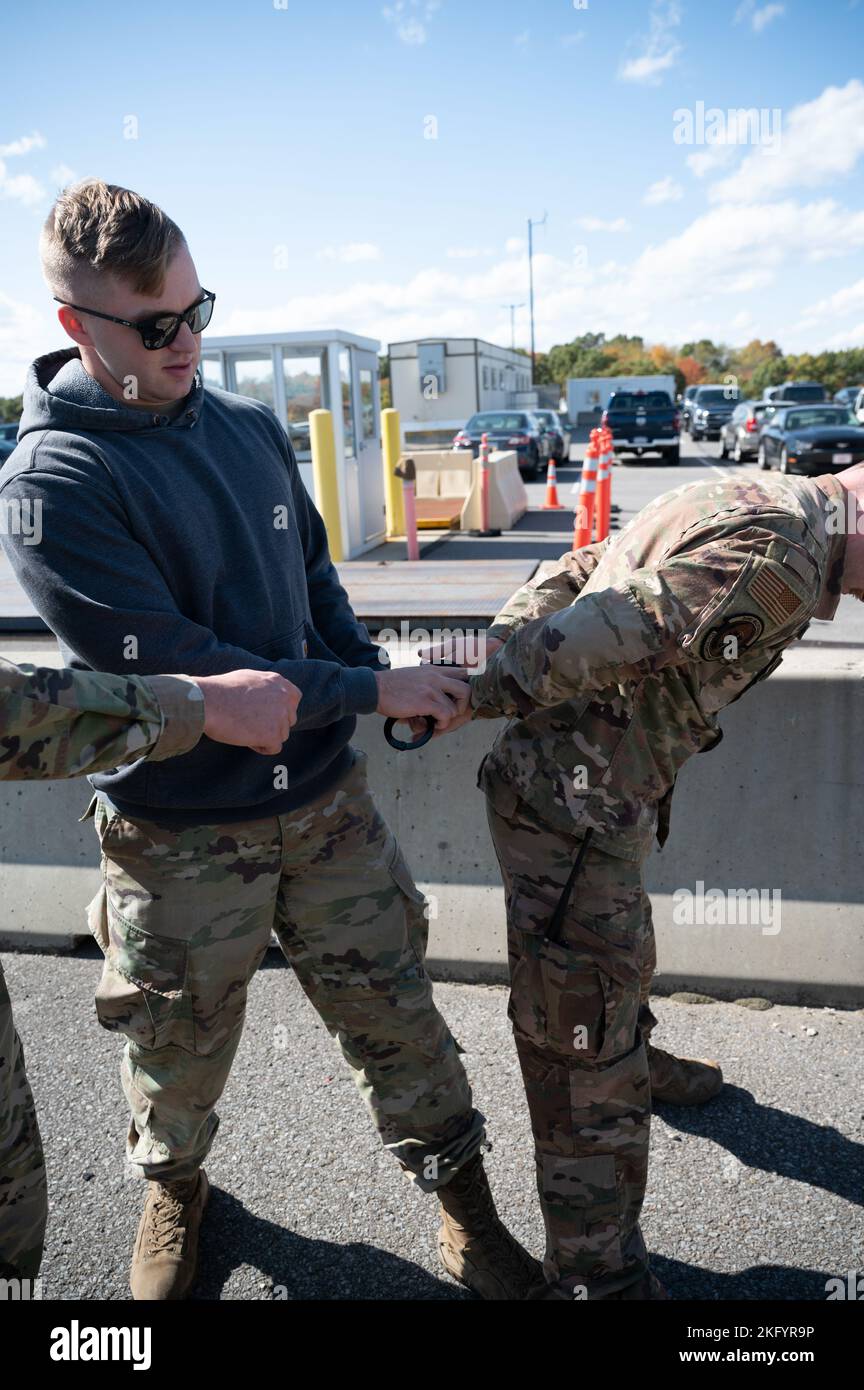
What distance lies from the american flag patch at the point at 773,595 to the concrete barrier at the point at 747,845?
5.52 ft

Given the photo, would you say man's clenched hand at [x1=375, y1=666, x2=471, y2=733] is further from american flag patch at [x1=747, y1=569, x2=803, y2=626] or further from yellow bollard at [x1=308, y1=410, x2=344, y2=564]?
yellow bollard at [x1=308, y1=410, x2=344, y2=564]

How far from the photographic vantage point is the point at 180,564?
2262 mm

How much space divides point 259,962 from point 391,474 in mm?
13329

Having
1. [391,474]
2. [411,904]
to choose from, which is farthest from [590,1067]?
[391,474]

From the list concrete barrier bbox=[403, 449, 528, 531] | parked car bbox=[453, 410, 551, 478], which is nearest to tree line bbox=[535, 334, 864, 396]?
parked car bbox=[453, 410, 551, 478]

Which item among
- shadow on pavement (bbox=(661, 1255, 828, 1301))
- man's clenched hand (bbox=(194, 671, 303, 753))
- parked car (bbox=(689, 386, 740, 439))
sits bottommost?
shadow on pavement (bbox=(661, 1255, 828, 1301))

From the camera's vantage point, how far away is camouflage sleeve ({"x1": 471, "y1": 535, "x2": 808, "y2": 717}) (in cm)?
203

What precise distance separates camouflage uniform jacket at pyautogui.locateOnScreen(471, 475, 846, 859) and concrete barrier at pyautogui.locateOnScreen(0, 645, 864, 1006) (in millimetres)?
1365

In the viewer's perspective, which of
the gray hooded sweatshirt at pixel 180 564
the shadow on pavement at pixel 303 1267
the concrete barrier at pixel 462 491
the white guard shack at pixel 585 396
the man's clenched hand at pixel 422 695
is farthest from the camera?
the white guard shack at pixel 585 396

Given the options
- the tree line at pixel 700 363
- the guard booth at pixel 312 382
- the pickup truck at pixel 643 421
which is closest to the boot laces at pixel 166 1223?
the guard booth at pixel 312 382

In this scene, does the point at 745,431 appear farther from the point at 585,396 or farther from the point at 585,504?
the point at 585,396

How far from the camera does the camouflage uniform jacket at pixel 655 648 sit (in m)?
2.05

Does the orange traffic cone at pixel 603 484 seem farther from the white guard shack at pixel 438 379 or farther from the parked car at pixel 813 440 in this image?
the white guard shack at pixel 438 379

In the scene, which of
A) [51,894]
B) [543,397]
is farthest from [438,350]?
[51,894]
